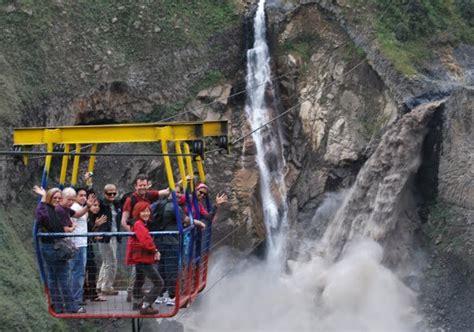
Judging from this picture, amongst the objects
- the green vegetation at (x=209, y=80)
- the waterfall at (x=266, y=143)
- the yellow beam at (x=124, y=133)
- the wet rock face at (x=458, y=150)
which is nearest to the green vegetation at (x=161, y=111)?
the green vegetation at (x=209, y=80)

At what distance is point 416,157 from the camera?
834 inches

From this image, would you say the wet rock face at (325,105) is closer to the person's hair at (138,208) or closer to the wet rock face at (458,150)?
the wet rock face at (458,150)

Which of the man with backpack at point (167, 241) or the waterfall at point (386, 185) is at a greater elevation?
the waterfall at point (386, 185)

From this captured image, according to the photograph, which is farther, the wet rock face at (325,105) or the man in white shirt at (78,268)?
the wet rock face at (325,105)

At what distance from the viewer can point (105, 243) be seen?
11.3 meters

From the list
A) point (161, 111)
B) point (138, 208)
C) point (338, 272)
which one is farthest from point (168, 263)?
point (161, 111)

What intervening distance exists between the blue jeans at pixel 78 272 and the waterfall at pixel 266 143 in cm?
1210

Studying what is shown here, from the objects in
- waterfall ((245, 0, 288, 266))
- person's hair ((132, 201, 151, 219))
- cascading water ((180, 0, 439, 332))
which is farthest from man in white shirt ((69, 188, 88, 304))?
waterfall ((245, 0, 288, 266))

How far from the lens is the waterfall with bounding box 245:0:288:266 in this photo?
22812 mm

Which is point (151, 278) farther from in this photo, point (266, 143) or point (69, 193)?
point (266, 143)

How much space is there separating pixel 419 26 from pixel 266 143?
584cm

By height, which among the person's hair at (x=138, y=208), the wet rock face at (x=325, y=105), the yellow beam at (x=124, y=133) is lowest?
the person's hair at (x=138, y=208)

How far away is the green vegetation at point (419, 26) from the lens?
77.7 feet

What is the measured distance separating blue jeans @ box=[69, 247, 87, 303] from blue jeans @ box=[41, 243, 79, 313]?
0.25 feet
